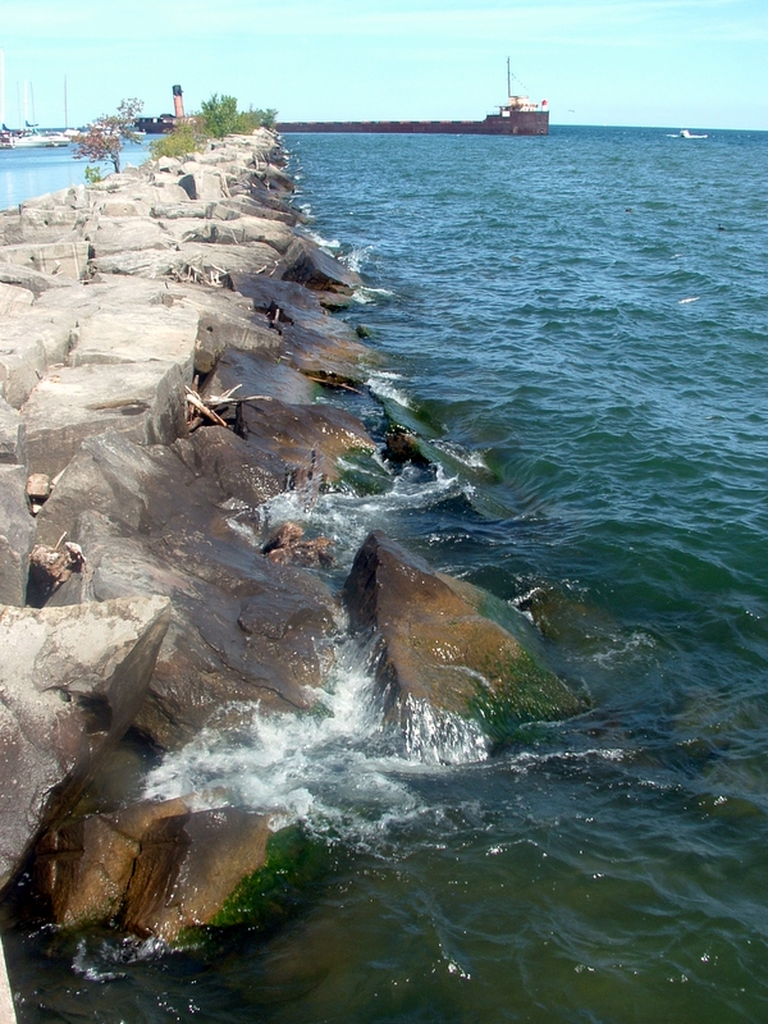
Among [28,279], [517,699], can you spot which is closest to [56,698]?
[517,699]

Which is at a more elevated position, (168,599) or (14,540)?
(14,540)

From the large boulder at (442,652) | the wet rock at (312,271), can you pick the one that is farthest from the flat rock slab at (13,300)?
the wet rock at (312,271)

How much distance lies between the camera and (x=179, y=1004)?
4.74 metres

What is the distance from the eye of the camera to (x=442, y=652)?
7320mm

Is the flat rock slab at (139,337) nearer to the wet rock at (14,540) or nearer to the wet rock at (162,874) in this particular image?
the wet rock at (14,540)

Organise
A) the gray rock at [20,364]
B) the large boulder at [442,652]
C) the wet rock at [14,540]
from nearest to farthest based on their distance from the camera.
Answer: the wet rock at [14,540]
the large boulder at [442,652]
the gray rock at [20,364]

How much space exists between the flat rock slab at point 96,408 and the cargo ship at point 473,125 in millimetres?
138109

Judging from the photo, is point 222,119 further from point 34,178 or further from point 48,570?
point 48,570

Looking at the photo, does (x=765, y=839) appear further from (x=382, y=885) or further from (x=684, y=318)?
(x=684, y=318)

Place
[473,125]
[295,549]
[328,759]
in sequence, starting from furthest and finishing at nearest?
[473,125], [295,549], [328,759]

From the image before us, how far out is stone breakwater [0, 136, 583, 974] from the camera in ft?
17.3

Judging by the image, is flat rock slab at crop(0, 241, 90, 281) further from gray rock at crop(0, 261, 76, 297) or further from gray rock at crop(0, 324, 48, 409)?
gray rock at crop(0, 324, 48, 409)

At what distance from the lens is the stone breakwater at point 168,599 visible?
5258 millimetres

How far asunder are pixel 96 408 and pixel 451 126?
153 metres
